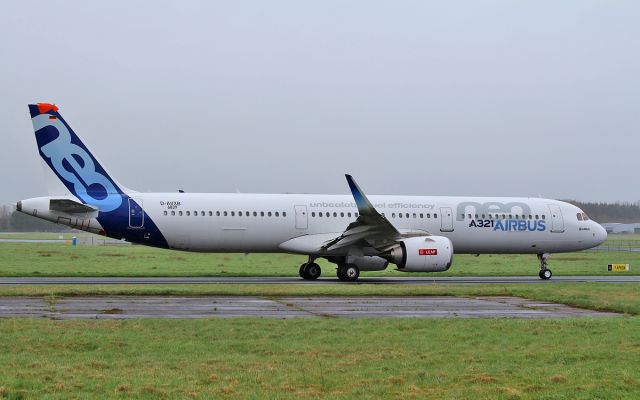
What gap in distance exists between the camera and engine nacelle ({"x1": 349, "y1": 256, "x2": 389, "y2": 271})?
29844 millimetres

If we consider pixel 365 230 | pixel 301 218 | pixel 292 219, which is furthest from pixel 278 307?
pixel 301 218

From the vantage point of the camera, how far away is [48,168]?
94.0 ft

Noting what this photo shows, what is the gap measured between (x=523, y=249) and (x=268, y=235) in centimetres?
1105

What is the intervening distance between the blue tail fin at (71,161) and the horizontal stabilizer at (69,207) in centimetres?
31

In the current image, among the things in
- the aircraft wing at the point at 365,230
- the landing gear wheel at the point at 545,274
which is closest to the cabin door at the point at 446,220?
the aircraft wing at the point at 365,230

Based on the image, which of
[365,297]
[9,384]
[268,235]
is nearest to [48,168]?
[268,235]

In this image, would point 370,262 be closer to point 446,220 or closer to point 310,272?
point 310,272

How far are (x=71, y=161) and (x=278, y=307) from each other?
46.9 ft

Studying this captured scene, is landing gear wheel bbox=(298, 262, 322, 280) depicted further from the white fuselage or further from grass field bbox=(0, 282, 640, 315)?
grass field bbox=(0, 282, 640, 315)

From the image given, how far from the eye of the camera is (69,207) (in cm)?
2800

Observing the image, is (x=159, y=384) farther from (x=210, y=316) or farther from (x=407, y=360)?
(x=210, y=316)

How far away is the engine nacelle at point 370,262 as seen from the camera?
1175 inches

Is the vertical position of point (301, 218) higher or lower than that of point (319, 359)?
higher

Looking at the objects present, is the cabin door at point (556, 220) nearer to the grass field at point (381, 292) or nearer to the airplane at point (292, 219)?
the airplane at point (292, 219)
